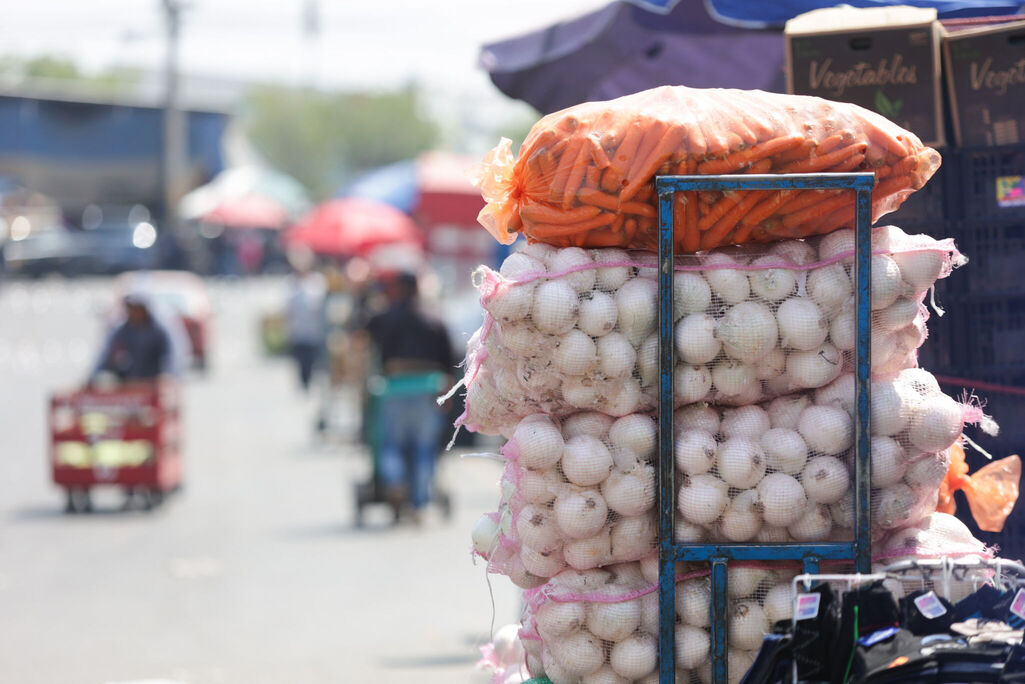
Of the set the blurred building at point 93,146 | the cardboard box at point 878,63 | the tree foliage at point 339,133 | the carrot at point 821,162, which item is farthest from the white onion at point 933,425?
the tree foliage at point 339,133

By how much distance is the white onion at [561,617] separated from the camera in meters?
3.92

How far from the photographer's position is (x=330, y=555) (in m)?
11.0

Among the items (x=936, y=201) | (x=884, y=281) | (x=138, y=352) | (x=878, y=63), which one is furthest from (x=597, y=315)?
(x=138, y=352)

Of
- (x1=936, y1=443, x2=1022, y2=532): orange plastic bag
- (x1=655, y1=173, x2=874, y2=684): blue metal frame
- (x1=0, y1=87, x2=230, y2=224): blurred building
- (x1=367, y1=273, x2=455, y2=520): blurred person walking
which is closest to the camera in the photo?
(x1=655, y1=173, x2=874, y2=684): blue metal frame

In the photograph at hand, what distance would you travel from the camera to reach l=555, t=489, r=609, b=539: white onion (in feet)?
→ 12.7

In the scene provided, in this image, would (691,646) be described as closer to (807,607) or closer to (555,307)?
(807,607)

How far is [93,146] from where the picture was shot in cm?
5616

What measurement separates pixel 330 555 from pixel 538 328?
745cm

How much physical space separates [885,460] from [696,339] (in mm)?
606

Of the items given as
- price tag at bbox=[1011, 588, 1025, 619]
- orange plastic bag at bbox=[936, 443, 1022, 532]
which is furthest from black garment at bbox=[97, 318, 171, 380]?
price tag at bbox=[1011, 588, 1025, 619]

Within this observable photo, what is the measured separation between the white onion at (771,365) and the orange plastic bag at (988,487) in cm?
84

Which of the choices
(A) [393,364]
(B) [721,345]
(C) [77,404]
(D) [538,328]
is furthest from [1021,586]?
(C) [77,404]

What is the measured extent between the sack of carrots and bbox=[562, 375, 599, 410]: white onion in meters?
Answer: 0.38

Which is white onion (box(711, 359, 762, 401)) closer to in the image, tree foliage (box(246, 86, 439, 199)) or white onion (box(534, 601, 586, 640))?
white onion (box(534, 601, 586, 640))
